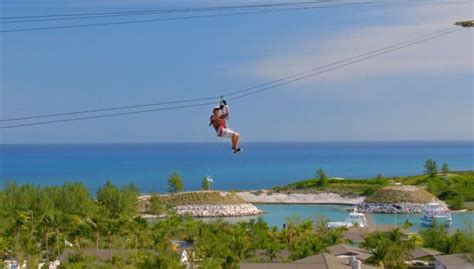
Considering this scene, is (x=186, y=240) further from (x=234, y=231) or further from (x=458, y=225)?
(x=458, y=225)

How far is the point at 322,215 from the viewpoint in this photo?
2493 inches

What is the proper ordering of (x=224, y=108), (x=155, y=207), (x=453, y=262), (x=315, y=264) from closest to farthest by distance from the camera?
(x=224, y=108)
(x=315, y=264)
(x=453, y=262)
(x=155, y=207)

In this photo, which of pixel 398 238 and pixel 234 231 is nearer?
pixel 398 238

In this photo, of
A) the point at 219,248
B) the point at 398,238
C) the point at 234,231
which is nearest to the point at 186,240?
the point at 234,231

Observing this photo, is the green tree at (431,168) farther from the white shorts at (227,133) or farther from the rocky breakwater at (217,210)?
the white shorts at (227,133)

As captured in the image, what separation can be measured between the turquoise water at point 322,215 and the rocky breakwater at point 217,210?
141 centimetres

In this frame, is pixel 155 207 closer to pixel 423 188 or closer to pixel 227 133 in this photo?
pixel 423 188

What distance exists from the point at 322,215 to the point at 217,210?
382 inches

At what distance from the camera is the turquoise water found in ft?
195

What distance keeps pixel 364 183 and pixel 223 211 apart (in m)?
22.0

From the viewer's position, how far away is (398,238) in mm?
30203

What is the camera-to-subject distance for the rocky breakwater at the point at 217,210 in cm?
→ 6550

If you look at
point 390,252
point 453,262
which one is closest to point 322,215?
point 390,252

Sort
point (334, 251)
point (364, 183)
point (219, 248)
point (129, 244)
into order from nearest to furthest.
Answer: point (219, 248), point (334, 251), point (129, 244), point (364, 183)
